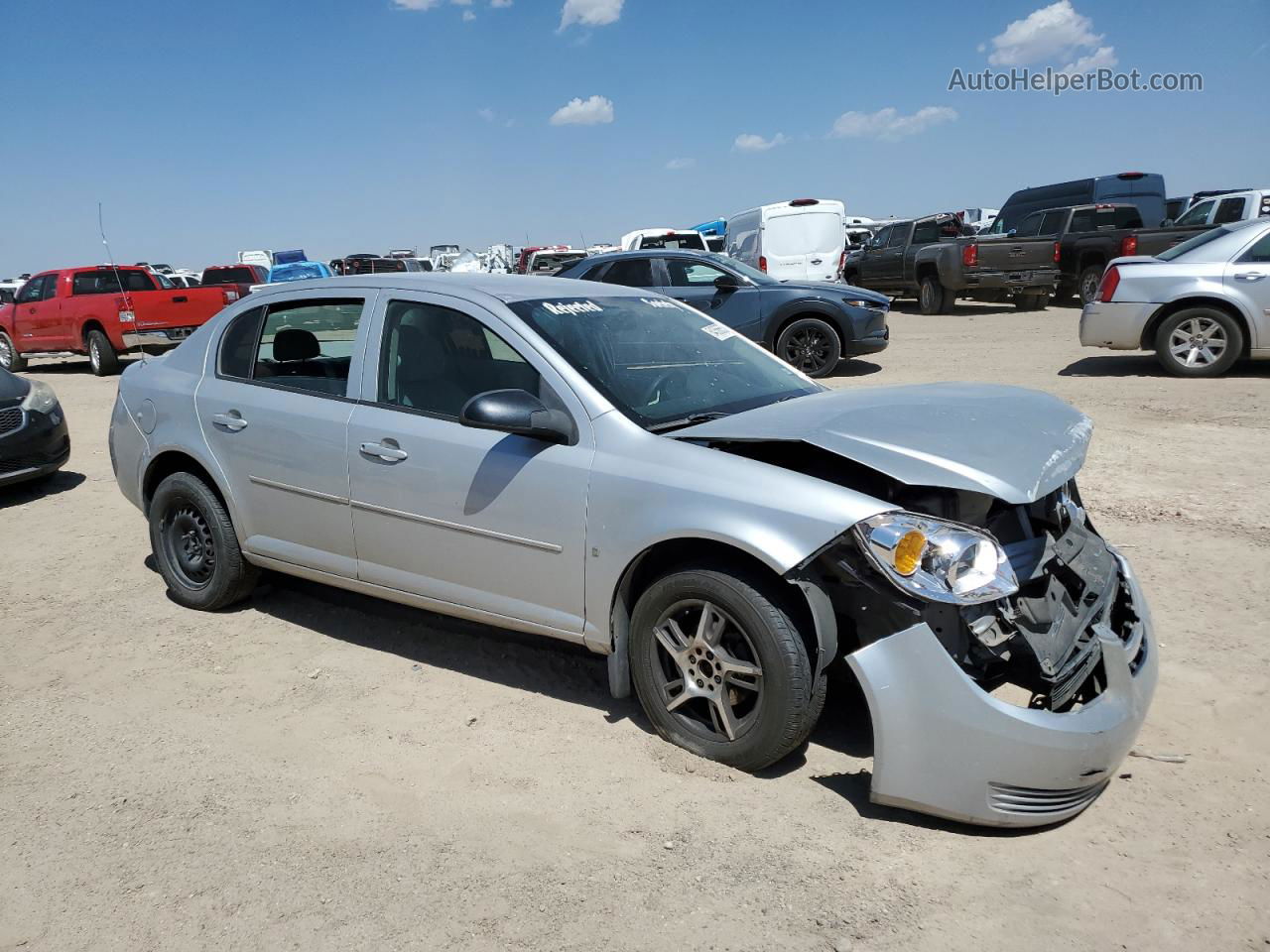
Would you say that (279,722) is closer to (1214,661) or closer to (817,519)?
(817,519)

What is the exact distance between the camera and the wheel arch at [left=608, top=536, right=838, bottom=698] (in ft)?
10.0

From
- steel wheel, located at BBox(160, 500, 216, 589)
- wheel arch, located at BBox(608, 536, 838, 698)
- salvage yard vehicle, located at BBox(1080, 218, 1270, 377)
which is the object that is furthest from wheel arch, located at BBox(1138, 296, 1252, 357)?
steel wheel, located at BBox(160, 500, 216, 589)

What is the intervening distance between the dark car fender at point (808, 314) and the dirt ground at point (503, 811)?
7126mm

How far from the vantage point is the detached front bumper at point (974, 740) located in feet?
9.16

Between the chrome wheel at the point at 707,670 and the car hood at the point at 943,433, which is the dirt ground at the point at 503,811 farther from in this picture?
the car hood at the point at 943,433

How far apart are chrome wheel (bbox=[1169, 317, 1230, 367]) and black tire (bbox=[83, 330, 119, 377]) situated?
16.2 meters

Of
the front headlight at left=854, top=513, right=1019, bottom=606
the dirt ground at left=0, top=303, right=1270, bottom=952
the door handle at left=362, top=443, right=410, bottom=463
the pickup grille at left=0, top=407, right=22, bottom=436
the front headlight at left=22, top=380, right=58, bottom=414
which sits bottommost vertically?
the dirt ground at left=0, top=303, right=1270, bottom=952

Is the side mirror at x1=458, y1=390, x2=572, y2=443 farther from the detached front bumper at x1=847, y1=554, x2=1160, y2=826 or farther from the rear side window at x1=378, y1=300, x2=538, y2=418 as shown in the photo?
the detached front bumper at x1=847, y1=554, x2=1160, y2=826

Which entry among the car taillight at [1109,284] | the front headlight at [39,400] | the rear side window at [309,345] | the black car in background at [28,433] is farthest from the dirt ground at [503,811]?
the car taillight at [1109,284]

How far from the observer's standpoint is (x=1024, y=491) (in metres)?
2.93

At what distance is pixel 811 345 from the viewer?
12.3 meters

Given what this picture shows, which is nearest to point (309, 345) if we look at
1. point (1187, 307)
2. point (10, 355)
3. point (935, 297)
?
point (1187, 307)

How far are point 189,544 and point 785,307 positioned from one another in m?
8.46

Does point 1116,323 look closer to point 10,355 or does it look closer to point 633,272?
point 633,272
